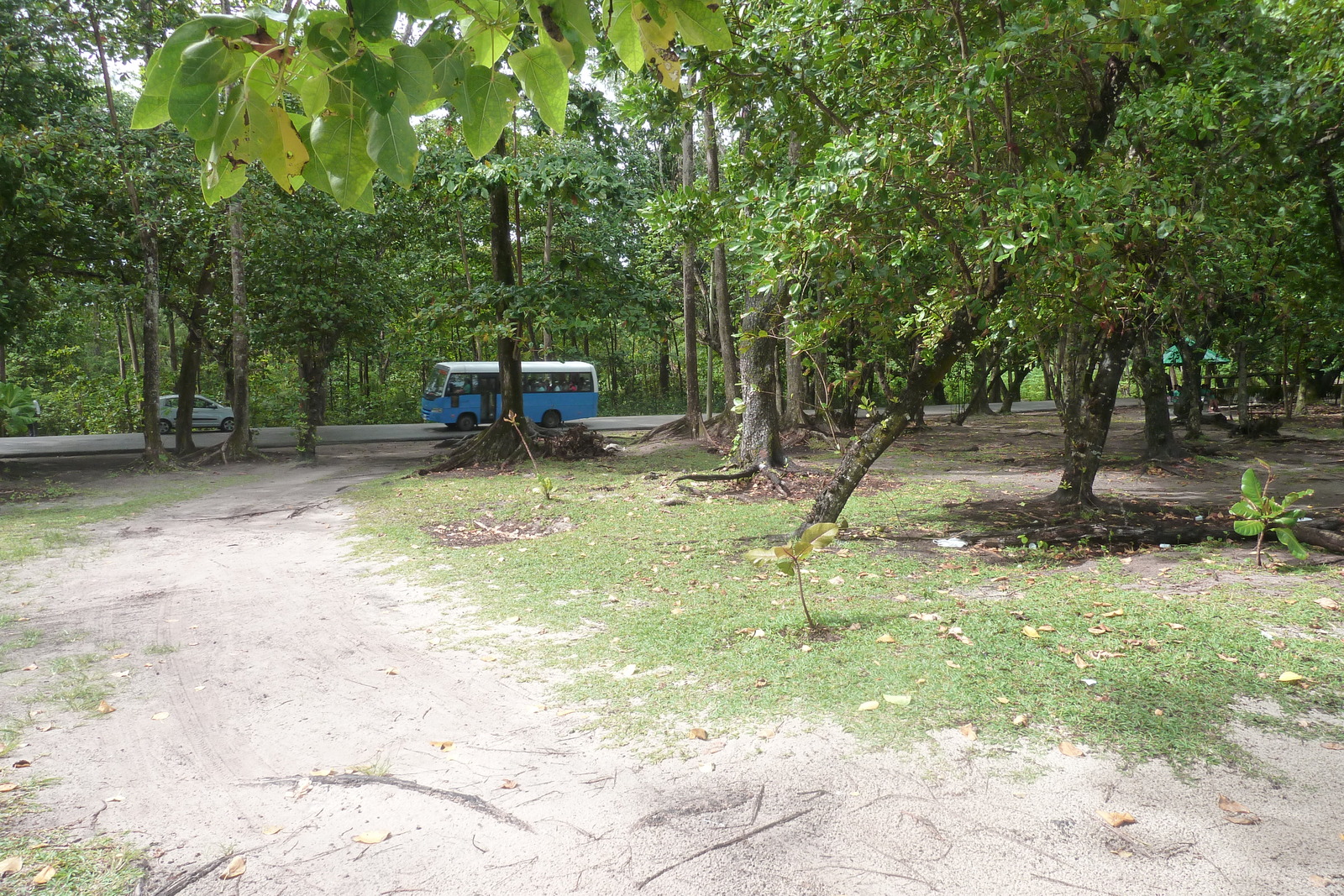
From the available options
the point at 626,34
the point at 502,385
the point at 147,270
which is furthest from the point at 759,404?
the point at 147,270

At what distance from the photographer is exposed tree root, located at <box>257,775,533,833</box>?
9.14 ft

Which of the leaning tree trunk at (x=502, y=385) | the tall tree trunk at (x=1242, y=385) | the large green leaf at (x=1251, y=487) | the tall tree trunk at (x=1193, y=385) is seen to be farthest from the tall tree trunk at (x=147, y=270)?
the tall tree trunk at (x=1242, y=385)

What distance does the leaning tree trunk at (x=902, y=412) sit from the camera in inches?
251

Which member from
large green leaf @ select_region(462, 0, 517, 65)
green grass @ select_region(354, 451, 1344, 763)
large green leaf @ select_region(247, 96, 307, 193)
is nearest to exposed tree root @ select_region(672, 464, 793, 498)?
green grass @ select_region(354, 451, 1344, 763)

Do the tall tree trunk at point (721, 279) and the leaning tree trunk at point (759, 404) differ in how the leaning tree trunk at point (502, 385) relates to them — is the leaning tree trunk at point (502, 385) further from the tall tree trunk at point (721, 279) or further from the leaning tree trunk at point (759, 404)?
the leaning tree trunk at point (759, 404)

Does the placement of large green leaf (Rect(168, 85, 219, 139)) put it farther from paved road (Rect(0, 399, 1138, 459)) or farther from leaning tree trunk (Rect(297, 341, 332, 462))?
paved road (Rect(0, 399, 1138, 459))

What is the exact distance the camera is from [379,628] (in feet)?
16.6

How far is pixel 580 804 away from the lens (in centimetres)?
286

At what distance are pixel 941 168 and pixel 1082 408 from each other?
3.41 metres

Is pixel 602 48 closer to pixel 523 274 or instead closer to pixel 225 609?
pixel 225 609

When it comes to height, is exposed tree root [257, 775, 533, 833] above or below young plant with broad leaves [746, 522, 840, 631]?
below

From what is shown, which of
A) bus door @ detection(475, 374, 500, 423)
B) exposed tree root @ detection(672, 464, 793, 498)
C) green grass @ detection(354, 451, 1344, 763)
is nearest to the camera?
green grass @ detection(354, 451, 1344, 763)

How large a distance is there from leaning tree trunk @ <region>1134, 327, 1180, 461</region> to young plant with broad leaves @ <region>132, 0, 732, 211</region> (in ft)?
43.4

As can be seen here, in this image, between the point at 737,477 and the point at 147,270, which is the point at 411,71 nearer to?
the point at 737,477
